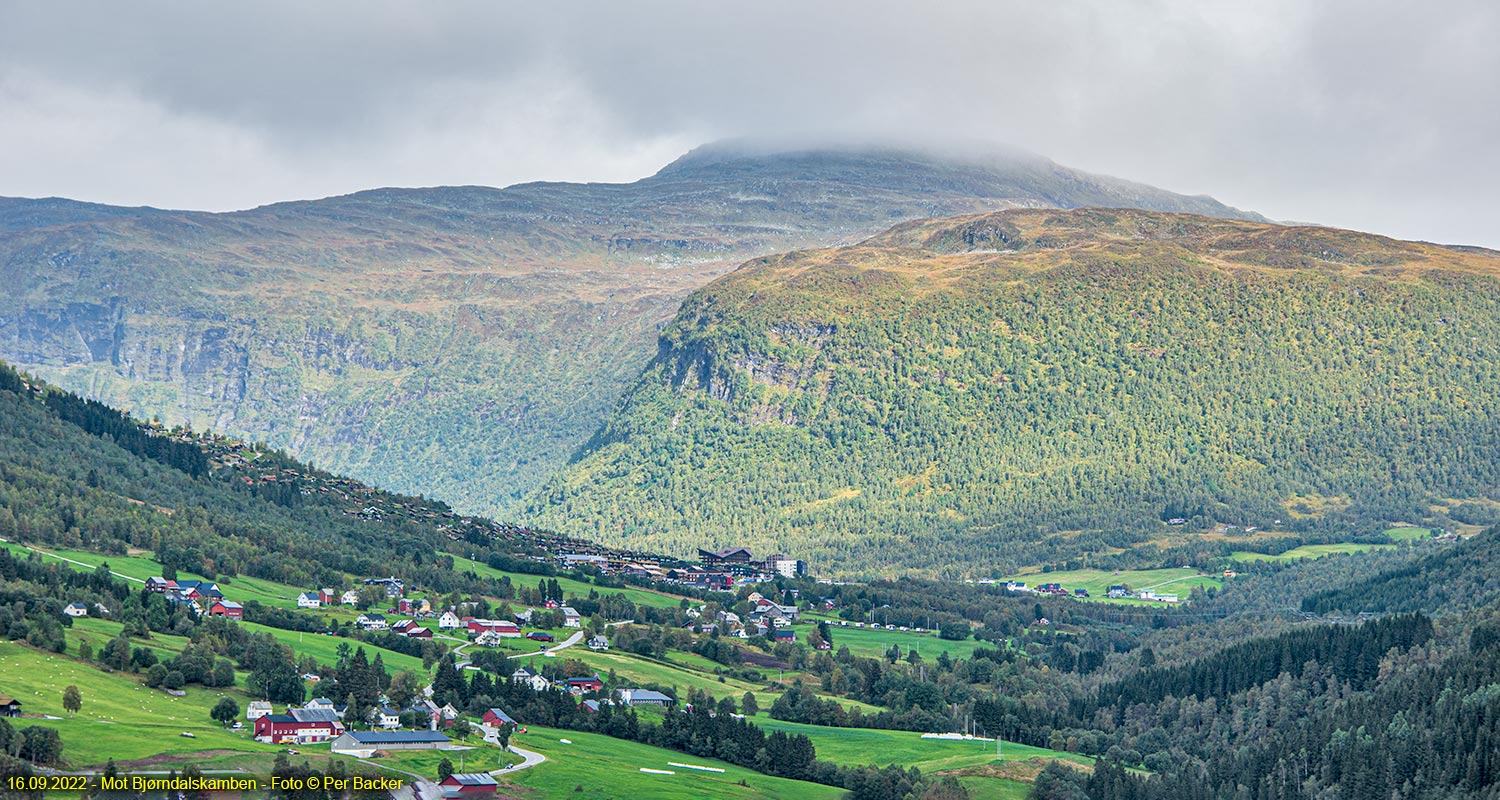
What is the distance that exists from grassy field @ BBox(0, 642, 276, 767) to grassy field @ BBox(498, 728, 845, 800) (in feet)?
65.3

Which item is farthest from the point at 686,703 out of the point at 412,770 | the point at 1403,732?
the point at 1403,732

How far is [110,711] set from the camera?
140m

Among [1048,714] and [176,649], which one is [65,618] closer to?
[176,649]

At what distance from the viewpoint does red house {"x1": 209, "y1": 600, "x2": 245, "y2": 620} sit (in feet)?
632

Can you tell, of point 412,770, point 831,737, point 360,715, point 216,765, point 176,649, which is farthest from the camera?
point 831,737

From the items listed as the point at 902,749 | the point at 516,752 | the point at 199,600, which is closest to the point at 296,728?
the point at 516,752

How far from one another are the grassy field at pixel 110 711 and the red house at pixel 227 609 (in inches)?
1361

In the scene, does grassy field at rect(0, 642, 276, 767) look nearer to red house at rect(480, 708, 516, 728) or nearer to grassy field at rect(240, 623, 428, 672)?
red house at rect(480, 708, 516, 728)

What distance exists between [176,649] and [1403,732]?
9981 cm

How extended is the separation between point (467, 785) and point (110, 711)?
86.2 ft

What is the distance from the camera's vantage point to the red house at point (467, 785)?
133375 millimetres

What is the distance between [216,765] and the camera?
12575 cm

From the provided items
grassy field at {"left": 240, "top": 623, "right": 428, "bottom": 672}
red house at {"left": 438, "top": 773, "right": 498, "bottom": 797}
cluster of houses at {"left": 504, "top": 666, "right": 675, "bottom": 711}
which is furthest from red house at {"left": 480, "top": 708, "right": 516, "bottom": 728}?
red house at {"left": 438, "top": 773, "right": 498, "bottom": 797}

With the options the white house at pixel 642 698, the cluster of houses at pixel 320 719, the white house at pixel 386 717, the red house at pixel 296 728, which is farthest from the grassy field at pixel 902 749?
the red house at pixel 296 728
